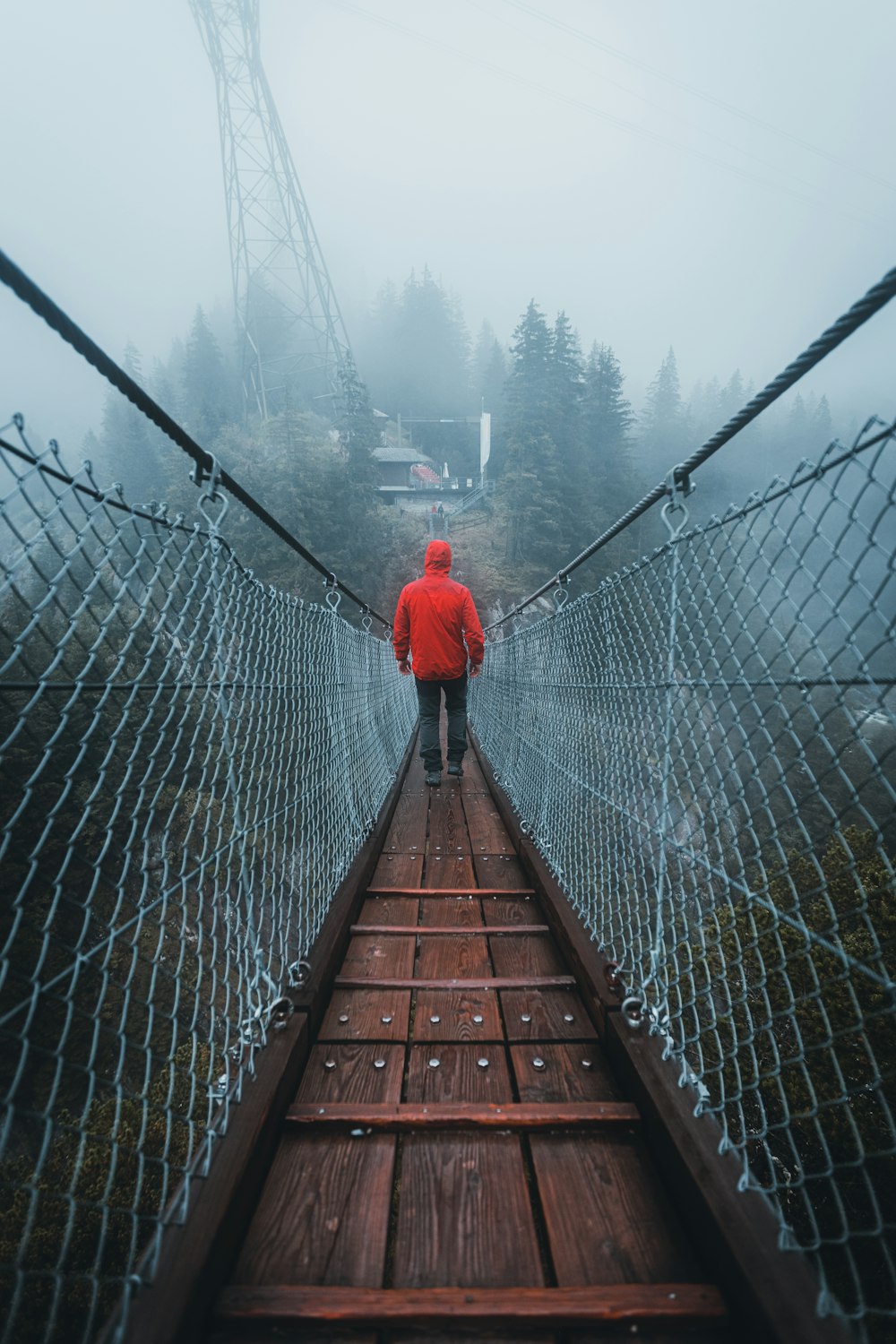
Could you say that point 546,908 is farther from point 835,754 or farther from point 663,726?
point 835,754

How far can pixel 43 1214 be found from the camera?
360 inches

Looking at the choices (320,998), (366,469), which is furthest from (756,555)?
(366,469)

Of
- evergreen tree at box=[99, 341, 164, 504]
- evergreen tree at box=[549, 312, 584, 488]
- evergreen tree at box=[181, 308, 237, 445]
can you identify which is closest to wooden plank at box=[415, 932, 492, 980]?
evergreen tree at box=[549, 312, 584, 488]

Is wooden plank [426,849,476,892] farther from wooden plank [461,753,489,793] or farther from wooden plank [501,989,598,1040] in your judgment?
wooden plank [461,753,489,793]

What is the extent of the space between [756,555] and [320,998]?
1602mm

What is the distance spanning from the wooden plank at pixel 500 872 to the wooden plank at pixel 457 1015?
0.75 m

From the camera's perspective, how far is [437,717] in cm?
Answer: 425

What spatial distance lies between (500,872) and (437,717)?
1632 millimetres

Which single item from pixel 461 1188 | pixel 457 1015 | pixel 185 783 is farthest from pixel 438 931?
pixel 185 783

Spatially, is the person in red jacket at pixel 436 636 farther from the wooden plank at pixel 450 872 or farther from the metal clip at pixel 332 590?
the wooden plank at pixel 450 872

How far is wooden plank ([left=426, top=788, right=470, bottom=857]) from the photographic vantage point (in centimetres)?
304

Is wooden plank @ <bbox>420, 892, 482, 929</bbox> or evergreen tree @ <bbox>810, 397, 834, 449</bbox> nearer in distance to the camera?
wooden plank @ <bbox>420, 892, 482, 929</bbox>

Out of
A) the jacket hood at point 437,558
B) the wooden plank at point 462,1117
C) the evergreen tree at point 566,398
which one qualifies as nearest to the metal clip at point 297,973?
the wooden plank at point 462,1117

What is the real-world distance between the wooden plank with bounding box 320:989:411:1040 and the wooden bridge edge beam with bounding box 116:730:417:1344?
48 mm
